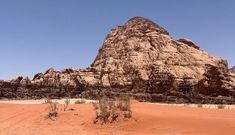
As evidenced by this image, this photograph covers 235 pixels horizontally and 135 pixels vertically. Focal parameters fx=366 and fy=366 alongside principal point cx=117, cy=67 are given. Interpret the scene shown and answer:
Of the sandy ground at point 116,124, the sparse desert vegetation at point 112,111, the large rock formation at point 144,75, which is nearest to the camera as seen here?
the sandy ground at point 116,124

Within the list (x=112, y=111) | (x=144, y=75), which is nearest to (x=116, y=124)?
(x=112, y=111)

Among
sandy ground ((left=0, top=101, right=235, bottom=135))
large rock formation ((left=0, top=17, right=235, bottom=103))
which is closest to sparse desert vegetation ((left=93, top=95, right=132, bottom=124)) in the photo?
sandy ground ((left=0, top=101, right=235, bottom=135))

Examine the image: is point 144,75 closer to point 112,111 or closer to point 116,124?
point 112,111

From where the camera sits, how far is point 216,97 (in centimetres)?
2641

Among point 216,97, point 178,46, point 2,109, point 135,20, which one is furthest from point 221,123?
point 135,20

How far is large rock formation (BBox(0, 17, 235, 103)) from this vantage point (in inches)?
1057

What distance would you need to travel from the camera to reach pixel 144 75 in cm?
2850

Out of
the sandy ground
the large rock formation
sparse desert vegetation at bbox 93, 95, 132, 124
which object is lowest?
the sandy ground

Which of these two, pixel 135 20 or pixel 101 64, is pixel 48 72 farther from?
pixel 135 20

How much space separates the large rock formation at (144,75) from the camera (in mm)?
26844

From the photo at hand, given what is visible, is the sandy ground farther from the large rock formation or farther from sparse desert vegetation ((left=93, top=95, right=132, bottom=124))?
the large rock formation

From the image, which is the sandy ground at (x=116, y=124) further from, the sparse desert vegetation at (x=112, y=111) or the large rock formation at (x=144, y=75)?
the large rock formation at (x=144, y=75)

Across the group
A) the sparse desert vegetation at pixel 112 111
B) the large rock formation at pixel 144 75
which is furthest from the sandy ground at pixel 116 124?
the large rock formation at pixel 144 75

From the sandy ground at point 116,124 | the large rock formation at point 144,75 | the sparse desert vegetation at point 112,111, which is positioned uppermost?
the large rock formation at point 144,75
